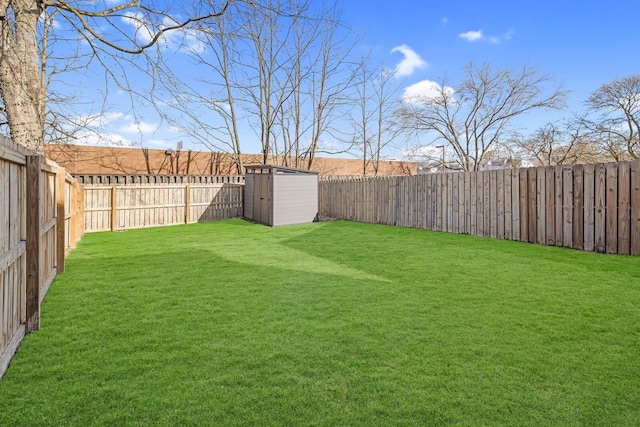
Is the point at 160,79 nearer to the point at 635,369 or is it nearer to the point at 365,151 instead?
the point at 635,369

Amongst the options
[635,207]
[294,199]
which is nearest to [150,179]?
[294,199]

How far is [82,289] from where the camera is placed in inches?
153

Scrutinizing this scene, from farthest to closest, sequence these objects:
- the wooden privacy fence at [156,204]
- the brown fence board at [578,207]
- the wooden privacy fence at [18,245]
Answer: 1. the wooden privacy fence at [156,204]
2. the brown fence board at [578,207]
3. the wooden privacy fence at [18,245]

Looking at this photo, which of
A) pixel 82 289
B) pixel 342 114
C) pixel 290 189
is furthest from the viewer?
pixel 342 114

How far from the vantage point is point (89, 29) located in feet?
14.0

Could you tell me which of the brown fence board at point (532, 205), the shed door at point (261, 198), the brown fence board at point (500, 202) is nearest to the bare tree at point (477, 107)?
the shed door at point (261, 198)

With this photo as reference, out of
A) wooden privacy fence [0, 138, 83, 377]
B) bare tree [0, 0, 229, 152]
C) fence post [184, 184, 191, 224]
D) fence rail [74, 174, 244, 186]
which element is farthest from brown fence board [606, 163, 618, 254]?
fence rail [74, 174, 244, 186]

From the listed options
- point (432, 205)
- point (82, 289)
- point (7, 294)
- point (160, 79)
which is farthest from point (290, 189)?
point (7, 294)

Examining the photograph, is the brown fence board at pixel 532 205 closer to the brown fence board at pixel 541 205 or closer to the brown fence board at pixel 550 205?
the brown fence board at pixel 541 205

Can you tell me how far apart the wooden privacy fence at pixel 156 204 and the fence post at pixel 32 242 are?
315 inches

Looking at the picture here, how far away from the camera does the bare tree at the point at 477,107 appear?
16359mm

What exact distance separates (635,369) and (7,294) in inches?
146

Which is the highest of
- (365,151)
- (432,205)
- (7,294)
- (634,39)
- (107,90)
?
(634,39)

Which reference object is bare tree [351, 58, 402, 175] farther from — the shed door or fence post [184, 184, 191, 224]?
fence post [184, 184, 191, 224]
